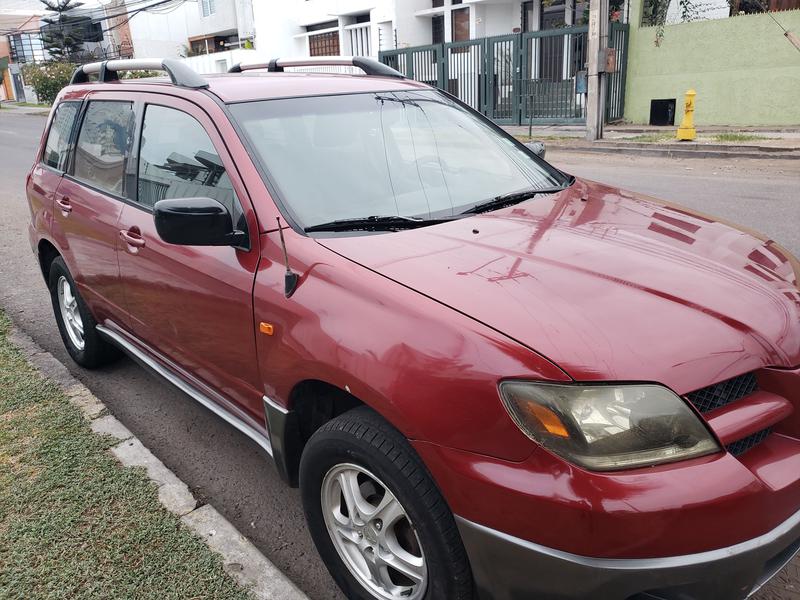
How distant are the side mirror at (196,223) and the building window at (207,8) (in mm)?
46853

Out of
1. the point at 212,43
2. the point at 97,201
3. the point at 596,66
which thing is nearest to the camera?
the point at 97,201

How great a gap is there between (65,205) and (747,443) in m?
3.83

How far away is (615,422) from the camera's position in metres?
1.76

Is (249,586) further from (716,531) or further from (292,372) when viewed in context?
(716,531)

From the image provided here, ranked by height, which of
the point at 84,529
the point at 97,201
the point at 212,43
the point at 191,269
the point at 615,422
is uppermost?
the point at 212,43

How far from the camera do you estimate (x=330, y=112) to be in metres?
3.12

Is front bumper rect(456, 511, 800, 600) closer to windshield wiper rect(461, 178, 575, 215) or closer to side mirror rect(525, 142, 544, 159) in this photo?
windshield wiper rect(461, 178, 575, 215)

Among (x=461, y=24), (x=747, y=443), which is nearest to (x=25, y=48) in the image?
(x=461, y=24)

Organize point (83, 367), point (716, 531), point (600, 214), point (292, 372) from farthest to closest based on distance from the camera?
1. point (83, 367)
2. point (600, 214)
3. point (292, 372)
4. point (716, 531)

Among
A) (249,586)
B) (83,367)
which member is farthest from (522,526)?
(83,367)

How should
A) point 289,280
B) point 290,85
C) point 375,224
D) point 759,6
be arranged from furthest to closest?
1. point 759,6
2. point 290,85
3. point 375,224
4. point 289,280

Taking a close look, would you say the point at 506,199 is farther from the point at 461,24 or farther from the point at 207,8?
the point at 207,8

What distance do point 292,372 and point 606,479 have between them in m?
1.13

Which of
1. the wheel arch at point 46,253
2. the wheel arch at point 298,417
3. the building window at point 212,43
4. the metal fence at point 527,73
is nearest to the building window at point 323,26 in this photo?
the building window at point 212,43
